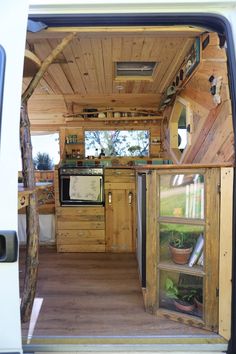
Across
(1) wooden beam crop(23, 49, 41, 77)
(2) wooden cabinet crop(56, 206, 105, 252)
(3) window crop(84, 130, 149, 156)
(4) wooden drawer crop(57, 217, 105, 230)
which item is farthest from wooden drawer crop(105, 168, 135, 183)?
(1) wooden beam crop(23, 49, 41, 77)

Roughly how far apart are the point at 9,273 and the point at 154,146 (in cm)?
396

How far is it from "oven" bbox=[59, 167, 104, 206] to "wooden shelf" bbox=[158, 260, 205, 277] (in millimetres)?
1829

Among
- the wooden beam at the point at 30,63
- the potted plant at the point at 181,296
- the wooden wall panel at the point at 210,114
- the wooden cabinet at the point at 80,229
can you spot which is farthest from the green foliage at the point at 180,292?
the wooden beam at the point at 30,63

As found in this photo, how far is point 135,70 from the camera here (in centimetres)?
339

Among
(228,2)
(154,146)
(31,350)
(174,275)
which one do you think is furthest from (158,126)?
(31,350)

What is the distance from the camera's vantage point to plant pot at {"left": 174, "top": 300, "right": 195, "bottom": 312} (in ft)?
6.65

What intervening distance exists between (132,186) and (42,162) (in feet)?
6.33

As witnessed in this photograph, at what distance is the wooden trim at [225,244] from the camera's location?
5.44 feet

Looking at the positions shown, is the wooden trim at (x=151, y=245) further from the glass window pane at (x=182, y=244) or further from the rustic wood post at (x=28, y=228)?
the rustic wood post at (x=28, y=228)

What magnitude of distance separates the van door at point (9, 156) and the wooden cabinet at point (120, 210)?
286 centimetres

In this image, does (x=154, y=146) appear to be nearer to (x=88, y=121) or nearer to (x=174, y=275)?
(x=88, y=121)

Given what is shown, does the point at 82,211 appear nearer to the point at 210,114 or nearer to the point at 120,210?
the point at 120,210

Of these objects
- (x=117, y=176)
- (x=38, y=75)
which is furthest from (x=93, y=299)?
(x=38, y=75)

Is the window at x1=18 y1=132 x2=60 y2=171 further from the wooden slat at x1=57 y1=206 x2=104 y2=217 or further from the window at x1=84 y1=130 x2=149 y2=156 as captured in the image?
the wooden slat at x1=57 y1=206 x2=104 y2=217
